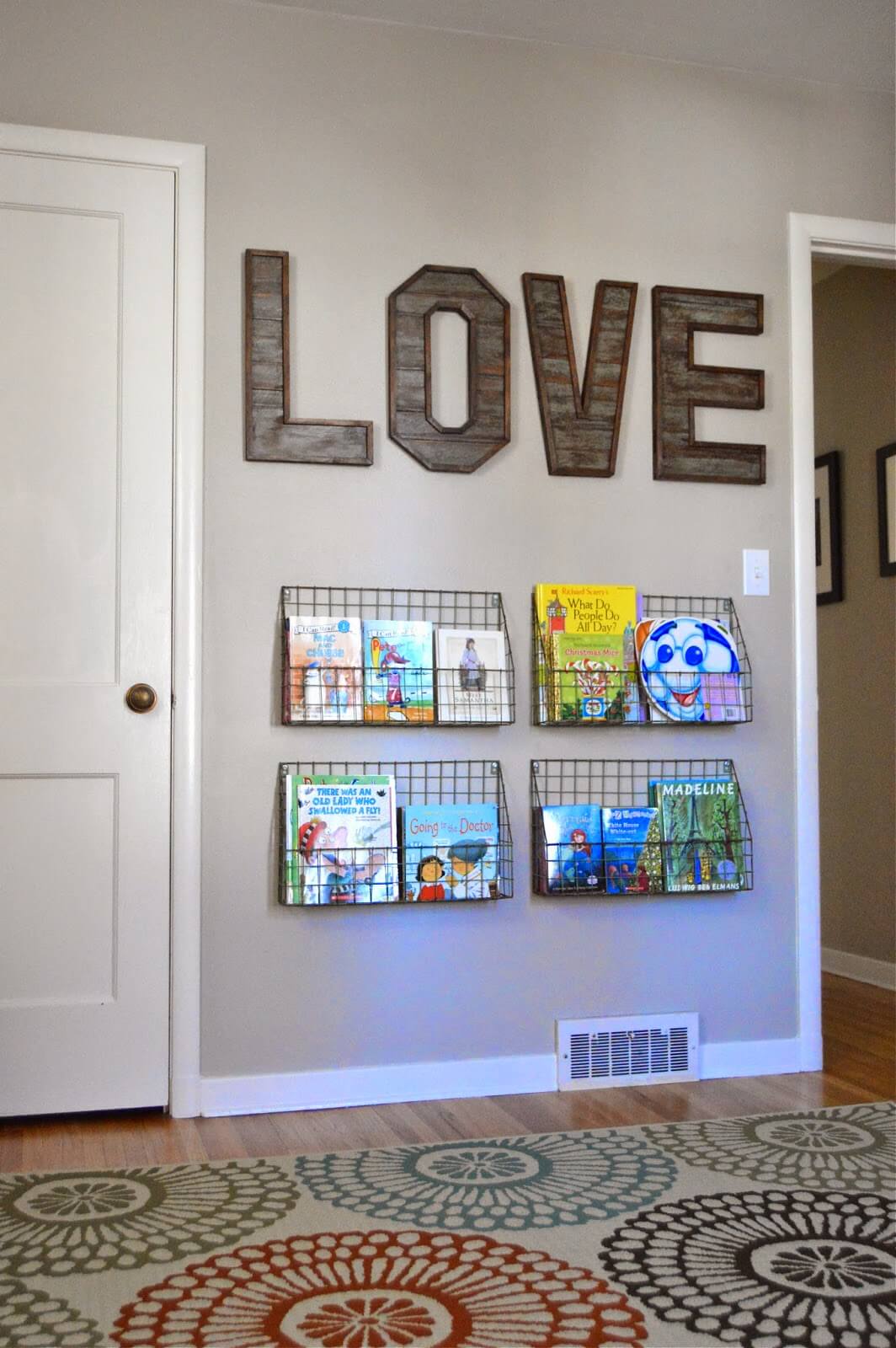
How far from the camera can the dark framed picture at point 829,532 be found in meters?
4.53

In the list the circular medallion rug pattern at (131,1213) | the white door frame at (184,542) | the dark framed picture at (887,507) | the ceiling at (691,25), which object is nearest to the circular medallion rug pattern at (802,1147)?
the circular medallion rug pattern at (131,1213)

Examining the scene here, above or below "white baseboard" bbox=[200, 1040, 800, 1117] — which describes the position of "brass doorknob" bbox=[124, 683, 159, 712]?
above

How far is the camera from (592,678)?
9.66ft

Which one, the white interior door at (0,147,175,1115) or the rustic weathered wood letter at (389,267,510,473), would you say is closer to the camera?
the white interior door at (0,147,175,1115)

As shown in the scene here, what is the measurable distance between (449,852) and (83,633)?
36.9 inches

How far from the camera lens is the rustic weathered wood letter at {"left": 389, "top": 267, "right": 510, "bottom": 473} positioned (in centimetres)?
290

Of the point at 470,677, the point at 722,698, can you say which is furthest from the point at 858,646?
the point at 470,677

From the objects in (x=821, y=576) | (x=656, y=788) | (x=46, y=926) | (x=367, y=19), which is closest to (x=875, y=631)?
(x=821, y=576)

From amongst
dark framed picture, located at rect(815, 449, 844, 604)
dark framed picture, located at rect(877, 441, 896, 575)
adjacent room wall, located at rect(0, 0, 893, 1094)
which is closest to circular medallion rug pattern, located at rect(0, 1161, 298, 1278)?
adjacent room wall, located at rect(0, 0, 893, 1094)

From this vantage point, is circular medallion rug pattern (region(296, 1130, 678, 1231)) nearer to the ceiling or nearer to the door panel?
the door panel

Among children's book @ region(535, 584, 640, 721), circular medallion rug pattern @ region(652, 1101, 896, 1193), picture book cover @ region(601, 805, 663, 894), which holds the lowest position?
circular medallion rug pattern @ region(652, 1101, 896, 1193)

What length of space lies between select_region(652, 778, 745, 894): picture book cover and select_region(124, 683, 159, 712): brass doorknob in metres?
1.19

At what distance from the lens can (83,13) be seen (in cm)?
276

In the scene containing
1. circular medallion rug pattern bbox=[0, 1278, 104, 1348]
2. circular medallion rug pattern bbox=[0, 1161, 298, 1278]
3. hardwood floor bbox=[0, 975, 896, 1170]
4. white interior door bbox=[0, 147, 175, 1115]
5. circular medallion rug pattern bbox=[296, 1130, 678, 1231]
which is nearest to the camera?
circular medallion rug pattern bbox=[0, 1278, 104, 1348]
